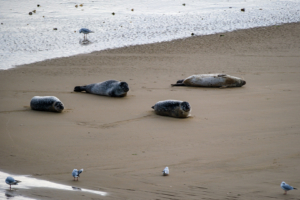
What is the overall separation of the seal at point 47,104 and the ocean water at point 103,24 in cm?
461

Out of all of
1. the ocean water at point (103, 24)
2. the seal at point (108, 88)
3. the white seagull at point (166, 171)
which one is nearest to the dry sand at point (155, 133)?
the white seagull at point (166, 171)

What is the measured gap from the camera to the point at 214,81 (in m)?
8.95

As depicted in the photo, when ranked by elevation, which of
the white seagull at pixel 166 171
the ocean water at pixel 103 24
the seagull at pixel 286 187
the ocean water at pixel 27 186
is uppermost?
the ocean water at pixel 103 24

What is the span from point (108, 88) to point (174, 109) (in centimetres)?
221

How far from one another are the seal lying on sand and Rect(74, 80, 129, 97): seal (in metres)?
1.64

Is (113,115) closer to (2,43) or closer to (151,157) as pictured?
(151,157)

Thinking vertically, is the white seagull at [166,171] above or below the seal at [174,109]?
below

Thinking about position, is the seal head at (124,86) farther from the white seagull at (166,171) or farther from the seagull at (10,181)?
the seagull at (10,181)

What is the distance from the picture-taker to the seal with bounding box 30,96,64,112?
672 centimetres

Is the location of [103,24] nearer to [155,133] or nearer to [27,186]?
[155,133]

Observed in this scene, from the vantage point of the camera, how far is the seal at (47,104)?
6723 millimetres

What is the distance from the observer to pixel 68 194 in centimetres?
358

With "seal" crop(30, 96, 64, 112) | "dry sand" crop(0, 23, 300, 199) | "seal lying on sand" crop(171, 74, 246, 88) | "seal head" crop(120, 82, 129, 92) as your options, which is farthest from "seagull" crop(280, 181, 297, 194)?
"seal lying on sand" crop(171, 74, 246, 88)

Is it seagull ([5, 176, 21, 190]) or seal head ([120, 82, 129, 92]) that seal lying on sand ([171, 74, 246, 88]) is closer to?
seal head ([120, 82, 129, 92])
